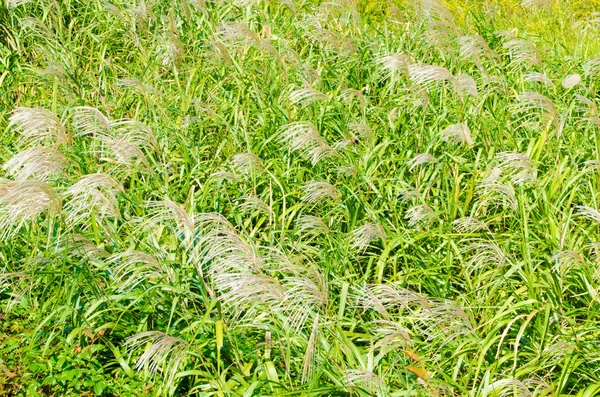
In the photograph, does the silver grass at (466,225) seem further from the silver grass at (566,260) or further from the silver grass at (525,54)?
the silver grass at (525,54)

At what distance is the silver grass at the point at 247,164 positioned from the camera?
4.80m

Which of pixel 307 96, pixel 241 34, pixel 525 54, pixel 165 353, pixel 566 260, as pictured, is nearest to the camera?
pixel 165 353

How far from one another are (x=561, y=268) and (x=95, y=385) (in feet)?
7.34

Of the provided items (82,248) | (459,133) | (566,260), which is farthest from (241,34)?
(566,260)

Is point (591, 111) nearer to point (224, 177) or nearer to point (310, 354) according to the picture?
point (224, 177)

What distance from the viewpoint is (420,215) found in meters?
4.65

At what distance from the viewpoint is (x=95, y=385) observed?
13.2 ft

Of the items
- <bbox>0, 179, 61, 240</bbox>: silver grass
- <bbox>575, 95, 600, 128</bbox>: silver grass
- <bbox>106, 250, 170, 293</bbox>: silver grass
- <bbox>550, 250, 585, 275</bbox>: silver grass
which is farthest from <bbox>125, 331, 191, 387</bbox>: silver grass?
<bbox>575, 95, 600, 128</bbox>: silver grass

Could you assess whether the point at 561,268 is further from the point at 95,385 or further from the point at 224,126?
the point at 224,126

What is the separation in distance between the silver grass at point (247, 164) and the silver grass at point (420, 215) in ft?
2.97

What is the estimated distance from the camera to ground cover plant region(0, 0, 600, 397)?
381 centimetres

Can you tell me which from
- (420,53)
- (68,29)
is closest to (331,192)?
(420,53)

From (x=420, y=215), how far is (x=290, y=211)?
0.91 metres

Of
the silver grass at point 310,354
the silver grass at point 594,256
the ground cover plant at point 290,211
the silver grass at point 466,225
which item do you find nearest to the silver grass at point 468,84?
the ground cover plant at point 290,211
